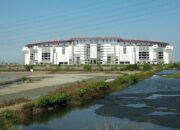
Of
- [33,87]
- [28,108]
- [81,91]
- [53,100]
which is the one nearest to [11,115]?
[28,108]

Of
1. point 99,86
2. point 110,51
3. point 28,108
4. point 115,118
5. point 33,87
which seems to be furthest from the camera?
point 110,51

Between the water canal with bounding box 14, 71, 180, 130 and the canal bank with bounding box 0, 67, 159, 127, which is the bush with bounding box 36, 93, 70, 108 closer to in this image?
the canal bank with bounding box 0, 67, 159, 127

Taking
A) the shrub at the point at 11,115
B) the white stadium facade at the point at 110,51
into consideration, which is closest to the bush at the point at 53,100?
the shrub at the point at 11,115

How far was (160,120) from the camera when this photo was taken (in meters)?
19.1

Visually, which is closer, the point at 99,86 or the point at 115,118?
the point at 115,118

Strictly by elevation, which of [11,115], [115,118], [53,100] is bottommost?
[115,118]

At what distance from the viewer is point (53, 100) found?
2469cm

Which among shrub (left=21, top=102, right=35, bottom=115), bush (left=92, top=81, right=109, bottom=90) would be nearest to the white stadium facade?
bush (left=92, top=81, right=109, bottom=90)

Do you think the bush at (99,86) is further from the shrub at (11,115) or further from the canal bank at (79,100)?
the shrub at (11,115)

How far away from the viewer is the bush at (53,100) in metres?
23.4

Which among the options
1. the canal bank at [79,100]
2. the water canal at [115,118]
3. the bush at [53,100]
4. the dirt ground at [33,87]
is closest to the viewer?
the water canal at [115,118]

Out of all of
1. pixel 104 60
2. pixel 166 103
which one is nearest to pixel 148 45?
pixel 104 60

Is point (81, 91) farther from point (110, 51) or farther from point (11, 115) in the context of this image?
point (110, 51)

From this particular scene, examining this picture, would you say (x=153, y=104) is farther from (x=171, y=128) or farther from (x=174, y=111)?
(x=171, y=128)
